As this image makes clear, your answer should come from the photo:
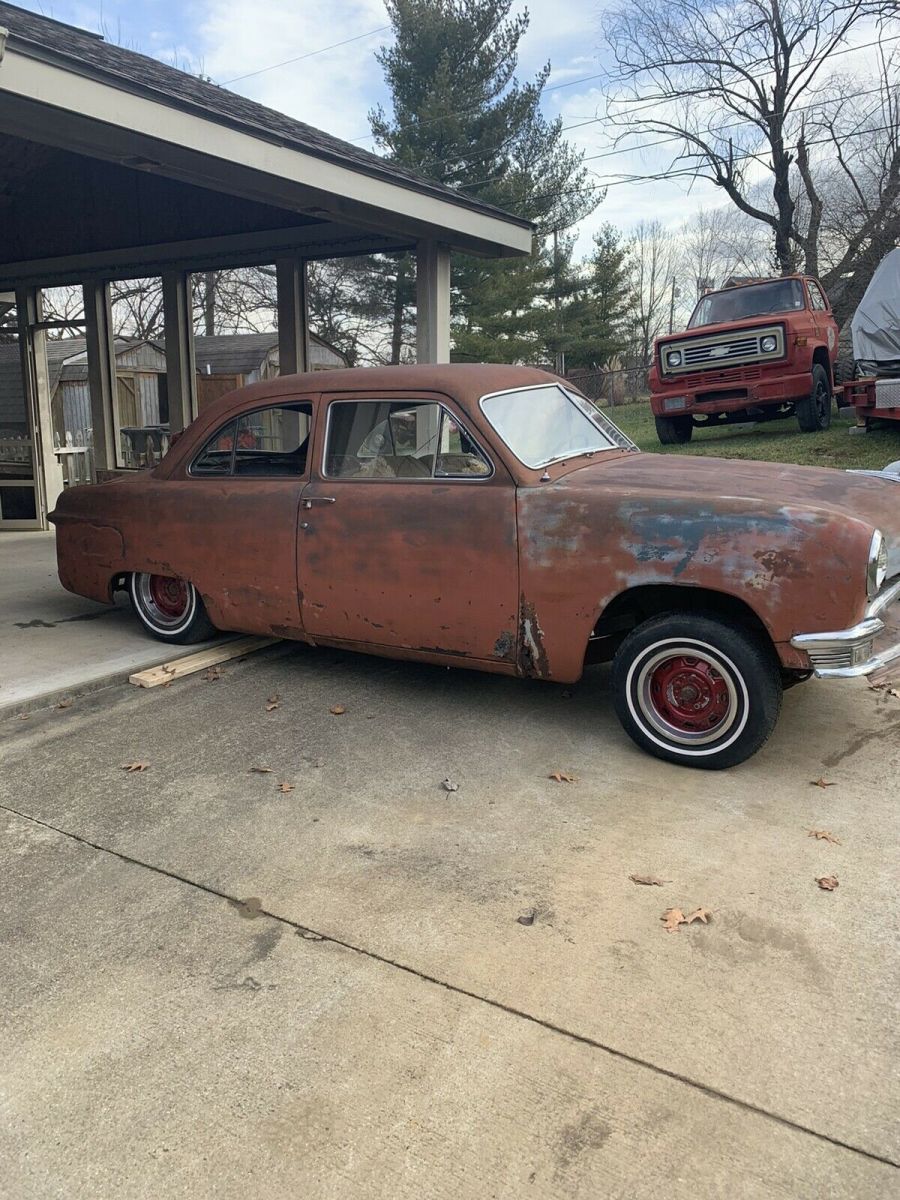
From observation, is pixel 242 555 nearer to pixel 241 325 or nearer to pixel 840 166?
pixel 241 325

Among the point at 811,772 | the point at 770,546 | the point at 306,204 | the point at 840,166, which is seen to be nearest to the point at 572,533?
the point at 770,546

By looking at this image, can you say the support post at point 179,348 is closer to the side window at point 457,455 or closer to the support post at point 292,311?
the support post at point 292,311

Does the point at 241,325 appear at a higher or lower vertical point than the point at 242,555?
higher

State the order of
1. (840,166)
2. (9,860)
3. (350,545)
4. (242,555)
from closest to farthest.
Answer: (9,860)
(350,545)
(242,555)
(840,166)

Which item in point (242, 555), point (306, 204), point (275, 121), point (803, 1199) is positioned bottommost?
point (803, 1199)

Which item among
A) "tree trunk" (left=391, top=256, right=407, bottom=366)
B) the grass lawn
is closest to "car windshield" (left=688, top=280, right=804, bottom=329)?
the grass lawn

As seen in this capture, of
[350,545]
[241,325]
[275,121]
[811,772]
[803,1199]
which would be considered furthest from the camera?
[241,325]

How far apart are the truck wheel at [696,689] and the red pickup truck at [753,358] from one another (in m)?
9.82

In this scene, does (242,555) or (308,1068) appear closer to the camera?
(308,1068)

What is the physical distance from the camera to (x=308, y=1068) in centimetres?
231

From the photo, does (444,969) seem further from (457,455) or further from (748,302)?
(748,302)

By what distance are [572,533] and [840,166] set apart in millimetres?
24221

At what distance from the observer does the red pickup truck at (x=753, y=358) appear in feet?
41.2

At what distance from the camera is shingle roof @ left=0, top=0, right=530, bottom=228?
5168 millimetres
